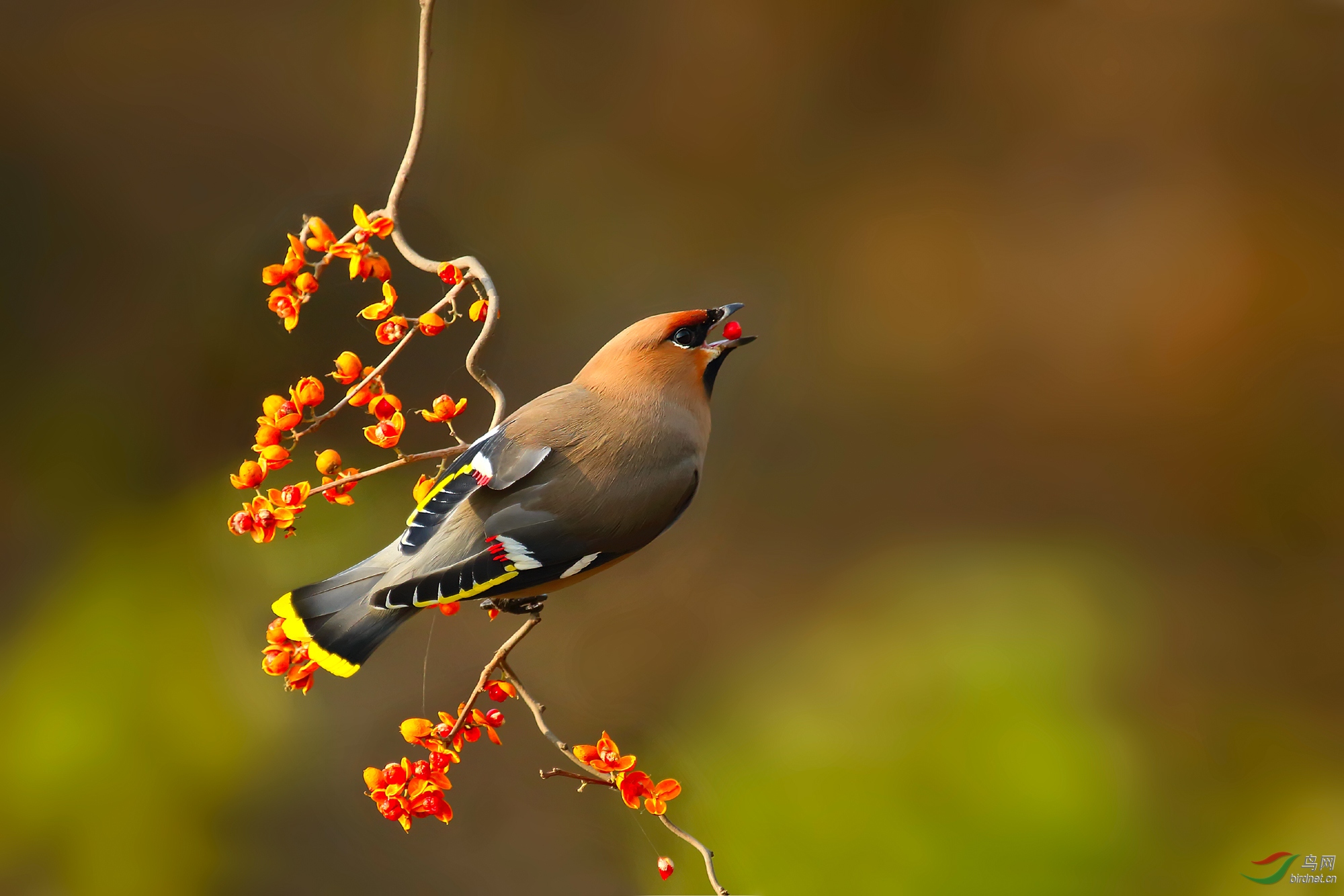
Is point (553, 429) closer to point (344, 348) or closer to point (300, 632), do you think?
point (300, 632)

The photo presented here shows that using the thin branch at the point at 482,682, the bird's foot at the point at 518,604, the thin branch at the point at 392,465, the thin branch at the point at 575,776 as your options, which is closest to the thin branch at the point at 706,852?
the thin branch at the point at 575,776

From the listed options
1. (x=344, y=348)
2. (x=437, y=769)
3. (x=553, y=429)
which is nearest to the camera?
(x=437, y=769)

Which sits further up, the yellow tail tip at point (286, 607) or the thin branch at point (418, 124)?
the thin branch at point (418, 124)

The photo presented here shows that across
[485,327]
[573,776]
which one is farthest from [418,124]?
[573,776]

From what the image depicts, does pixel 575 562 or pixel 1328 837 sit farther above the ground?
pixel 575 562

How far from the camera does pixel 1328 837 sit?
2.33 metres

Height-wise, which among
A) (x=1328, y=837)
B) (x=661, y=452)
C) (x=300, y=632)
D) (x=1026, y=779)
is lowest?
(x=1328, y=837)

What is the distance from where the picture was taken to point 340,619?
1196 mm

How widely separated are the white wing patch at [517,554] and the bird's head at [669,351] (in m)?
0.25

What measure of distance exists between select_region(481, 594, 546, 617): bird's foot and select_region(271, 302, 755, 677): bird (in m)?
0.02

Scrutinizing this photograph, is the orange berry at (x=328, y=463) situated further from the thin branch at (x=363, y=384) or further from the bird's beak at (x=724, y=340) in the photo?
the bird's beak at (x=724, y=340)

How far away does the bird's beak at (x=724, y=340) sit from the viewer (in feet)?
4.26

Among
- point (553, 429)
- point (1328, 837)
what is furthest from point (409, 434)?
point (1328, 837)

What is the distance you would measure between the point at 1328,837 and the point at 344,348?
2.46m
